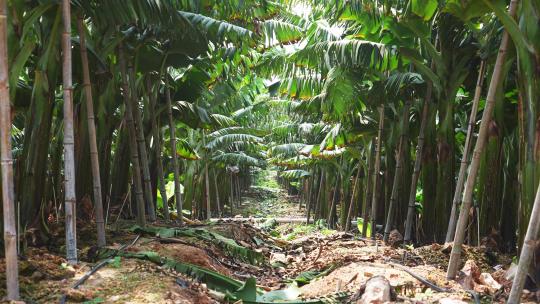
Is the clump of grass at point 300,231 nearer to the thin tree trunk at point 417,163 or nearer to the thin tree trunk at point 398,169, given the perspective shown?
the thin tree trunk at point 398,169

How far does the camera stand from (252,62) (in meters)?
12.1

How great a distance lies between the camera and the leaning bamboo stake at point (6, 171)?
11.6 ft

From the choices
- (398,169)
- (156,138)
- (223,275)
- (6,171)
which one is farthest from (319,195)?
(6,171)

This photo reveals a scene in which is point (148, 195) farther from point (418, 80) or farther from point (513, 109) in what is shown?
point (513, 109)

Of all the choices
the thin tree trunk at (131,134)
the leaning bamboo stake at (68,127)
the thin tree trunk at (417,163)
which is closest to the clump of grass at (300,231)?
the thin tree trunk at (417,163)

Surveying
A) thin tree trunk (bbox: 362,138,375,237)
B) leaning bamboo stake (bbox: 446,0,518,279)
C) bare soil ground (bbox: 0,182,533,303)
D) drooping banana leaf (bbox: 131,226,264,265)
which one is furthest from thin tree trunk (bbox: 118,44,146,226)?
thin tree trunk (bbox: 362,138,375,237)

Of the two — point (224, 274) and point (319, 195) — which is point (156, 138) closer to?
point (224, 274)

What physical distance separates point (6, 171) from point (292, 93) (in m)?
8.27

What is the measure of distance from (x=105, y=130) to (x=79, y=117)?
36.9 inches

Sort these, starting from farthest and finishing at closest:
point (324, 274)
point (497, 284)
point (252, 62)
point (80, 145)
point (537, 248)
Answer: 1. point (252, 62)
2. point (80, 145)
3. point (324, 274)
4. point (497, 284)
5. point (537, 248)

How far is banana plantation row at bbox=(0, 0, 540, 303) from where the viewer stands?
15.9 feet

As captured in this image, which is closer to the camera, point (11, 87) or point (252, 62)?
point (11, 87)

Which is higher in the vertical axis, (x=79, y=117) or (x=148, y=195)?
(x=79, y=117)

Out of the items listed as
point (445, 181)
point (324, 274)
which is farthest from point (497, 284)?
point (445, 181)
